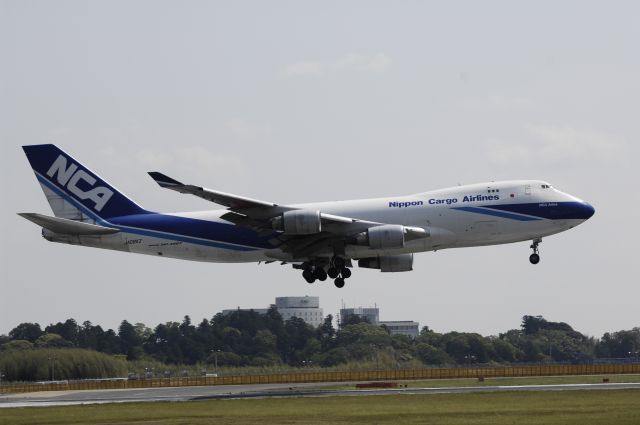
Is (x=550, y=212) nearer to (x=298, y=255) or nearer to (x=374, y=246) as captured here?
Result: (x=374, y=246)

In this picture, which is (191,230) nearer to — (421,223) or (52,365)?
(421,223)

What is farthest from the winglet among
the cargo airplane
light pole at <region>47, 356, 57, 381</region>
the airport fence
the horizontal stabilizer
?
light pole at <region>47, 356, 57, 381</region>

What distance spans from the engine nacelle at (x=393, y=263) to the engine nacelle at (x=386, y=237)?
585cm

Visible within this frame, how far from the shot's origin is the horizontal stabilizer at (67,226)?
67000 millimetres

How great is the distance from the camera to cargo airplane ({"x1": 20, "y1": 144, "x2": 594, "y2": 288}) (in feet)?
215

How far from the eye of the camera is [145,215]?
7050 cm

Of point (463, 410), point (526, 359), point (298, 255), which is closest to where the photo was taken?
point (463, 410)

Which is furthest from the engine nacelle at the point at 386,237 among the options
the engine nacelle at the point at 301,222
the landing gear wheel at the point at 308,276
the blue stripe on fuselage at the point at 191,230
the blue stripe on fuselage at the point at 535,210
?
the blue stripe on fuselage at the point at 191,230

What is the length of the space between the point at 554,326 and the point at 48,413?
113 m

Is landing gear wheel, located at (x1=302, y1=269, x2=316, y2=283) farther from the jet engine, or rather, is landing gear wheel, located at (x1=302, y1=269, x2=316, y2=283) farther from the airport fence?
the airport fence

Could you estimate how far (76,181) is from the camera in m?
72.3

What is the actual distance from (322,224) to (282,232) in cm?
230

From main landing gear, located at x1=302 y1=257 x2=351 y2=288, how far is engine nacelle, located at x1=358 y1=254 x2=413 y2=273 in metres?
2.77

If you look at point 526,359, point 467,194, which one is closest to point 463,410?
point 467,194
